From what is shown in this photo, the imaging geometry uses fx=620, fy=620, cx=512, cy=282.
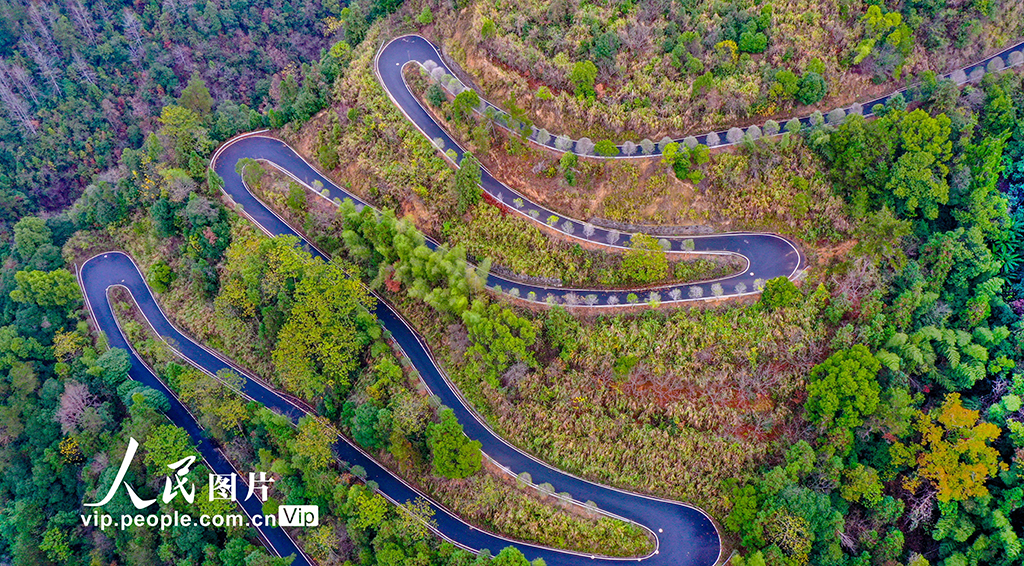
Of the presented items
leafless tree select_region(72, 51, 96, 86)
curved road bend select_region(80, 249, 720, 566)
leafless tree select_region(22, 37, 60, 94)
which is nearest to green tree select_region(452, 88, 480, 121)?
curved road bend select_region(80, 249, 720, 566)

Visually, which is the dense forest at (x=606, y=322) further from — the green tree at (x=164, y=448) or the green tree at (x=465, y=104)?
the green tree at (x=465, y=104)

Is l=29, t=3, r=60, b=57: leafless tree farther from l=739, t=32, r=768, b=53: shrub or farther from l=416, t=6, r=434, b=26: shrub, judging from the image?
l=739, t=32, r=768, b=53: shrub

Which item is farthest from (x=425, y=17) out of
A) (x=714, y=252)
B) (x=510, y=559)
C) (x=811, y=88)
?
(x=510, y=559)

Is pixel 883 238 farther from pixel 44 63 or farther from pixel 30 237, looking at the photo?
pixel 44 63

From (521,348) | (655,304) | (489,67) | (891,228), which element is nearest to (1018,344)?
(891,228)

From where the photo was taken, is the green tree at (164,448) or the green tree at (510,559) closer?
the green tree at (510,559)

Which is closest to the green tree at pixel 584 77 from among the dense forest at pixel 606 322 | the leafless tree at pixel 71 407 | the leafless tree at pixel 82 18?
the dense forest at pixel 606 322
